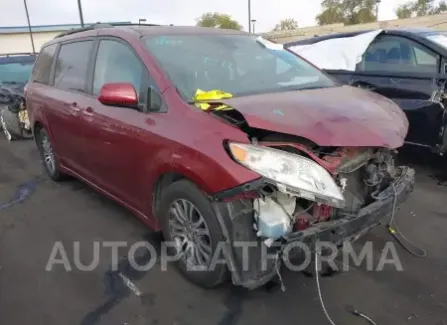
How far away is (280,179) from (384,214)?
890 mm

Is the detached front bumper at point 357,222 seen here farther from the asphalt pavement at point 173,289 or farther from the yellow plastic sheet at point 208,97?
the yellow plastic sheet at point 208,97

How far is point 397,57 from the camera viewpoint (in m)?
5.16

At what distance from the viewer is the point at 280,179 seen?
7.91 feet

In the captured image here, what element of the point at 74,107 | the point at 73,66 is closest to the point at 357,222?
the point at 74,107

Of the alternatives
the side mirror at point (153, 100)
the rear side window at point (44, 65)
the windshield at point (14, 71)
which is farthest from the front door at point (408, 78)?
the windshield at point (14, 71)

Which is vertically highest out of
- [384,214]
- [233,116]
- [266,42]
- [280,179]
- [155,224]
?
[266,42]

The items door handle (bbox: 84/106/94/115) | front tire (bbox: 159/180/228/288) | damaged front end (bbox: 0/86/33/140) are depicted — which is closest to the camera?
front tire (bbox: 159/180/228/288)

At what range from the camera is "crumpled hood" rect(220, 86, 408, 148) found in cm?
255

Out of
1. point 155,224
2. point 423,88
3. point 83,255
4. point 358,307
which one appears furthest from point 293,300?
point 423,88

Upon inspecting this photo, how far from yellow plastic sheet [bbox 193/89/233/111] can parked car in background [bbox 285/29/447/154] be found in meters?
2.64

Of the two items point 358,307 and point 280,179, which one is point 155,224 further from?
point 358,307

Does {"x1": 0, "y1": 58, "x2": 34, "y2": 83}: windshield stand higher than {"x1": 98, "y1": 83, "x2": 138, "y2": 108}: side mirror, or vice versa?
{"x1": 98, "y1": 83, "x2": 138, "y2": 108}: side mirror

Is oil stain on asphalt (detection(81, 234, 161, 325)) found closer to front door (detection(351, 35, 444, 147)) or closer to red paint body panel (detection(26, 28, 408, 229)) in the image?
red paint body panel (detection(26, 28, 408, 229))

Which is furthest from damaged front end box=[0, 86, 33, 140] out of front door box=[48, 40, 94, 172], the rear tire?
front door box=[48, 40, 94, 172]
